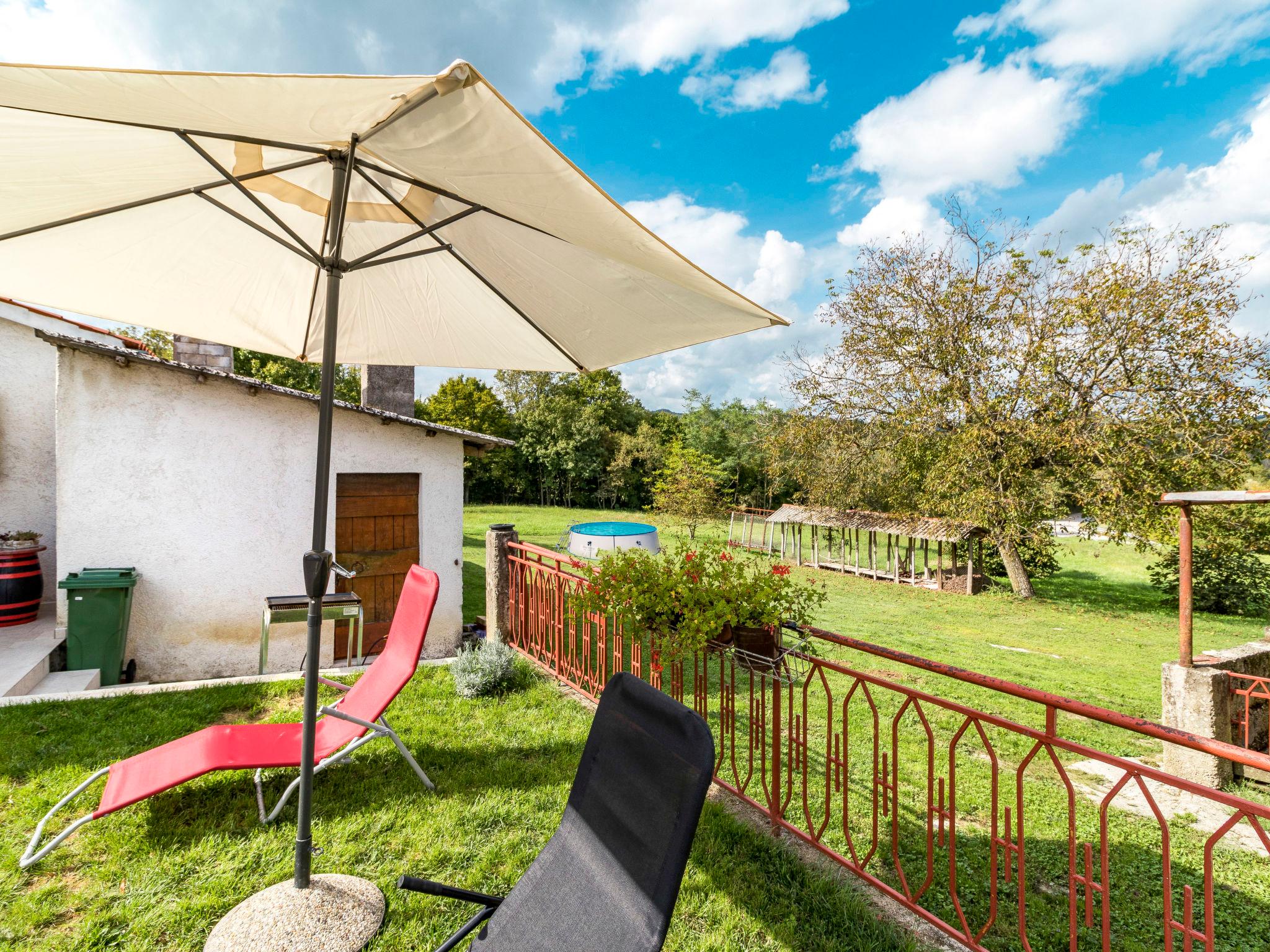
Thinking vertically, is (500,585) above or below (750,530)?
above

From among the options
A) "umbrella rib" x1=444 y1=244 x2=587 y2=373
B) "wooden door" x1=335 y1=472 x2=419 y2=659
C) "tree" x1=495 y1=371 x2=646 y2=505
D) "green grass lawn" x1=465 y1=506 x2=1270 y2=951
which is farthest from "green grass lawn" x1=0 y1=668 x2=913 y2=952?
"tree" x1=495 y1=371 x2=646 y2=505

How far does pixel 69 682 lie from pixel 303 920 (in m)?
4.77

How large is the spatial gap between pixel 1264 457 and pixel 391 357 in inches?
734

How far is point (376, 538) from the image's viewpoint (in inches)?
294

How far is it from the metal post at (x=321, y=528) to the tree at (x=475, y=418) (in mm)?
35564

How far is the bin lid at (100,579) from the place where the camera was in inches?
212

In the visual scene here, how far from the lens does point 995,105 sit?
11242 mm

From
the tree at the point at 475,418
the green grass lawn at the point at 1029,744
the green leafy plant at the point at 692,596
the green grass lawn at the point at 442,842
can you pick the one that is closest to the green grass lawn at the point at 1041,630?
the green grass lawn at the point at 1029,744

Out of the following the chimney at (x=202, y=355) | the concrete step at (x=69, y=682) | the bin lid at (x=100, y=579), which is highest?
the chimney at (x=202, y=355)

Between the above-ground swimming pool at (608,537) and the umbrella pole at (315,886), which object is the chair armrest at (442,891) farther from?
the above-ground swimming pool at (608,537)

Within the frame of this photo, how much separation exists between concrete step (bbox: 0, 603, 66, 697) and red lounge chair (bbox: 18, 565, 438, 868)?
2.60 meters

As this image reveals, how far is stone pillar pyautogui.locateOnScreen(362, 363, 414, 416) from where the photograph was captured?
10.8m

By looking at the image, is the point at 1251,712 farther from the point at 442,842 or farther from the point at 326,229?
the point at 326,229

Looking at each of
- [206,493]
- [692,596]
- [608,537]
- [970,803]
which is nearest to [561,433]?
[608,537]
